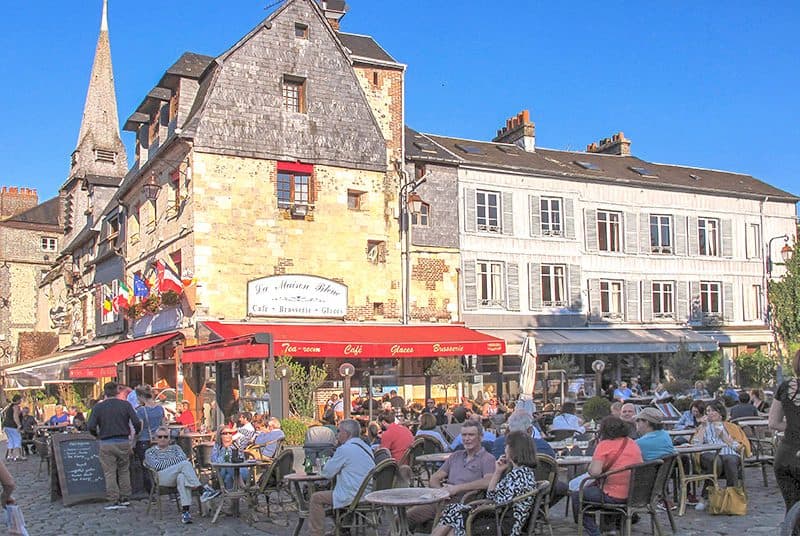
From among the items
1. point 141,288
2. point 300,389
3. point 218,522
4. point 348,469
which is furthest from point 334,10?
point 348,469

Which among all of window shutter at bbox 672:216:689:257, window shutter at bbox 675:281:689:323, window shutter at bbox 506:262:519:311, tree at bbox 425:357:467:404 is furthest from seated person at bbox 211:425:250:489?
window shutter at bbox 672:216:689:257

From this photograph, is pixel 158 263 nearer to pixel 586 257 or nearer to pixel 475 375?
pixel 475 375

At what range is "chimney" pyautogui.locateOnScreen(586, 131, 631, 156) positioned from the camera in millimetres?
30922

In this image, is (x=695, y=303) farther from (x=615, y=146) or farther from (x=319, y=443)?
(x=319, y=443)

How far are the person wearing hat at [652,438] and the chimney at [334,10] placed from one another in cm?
1927

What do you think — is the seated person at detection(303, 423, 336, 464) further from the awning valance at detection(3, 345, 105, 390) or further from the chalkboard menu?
the awning valance at detection(3, 345, 105, 390)

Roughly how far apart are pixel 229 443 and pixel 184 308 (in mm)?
10007

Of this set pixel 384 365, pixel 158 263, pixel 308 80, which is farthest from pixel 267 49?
pixel 384 365

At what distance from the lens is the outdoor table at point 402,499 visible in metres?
6.12

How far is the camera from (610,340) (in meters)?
24.7

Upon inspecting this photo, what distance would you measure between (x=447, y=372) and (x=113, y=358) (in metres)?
8.56

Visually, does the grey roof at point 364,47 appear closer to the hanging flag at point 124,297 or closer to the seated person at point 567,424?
the hanging flag at point 124,297

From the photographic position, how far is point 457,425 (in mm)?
11477

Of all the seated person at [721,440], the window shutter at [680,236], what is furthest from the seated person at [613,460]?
the window shutter at [680,236]
